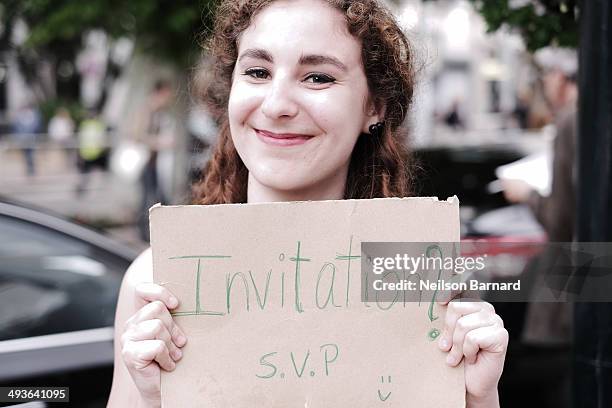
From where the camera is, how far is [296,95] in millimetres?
1643

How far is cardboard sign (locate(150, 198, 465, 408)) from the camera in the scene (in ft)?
5.16

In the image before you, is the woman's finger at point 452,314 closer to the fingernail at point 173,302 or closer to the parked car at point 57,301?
the fingernail at point 173,302

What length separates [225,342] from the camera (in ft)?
5.19

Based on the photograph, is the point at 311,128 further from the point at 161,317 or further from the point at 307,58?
the point at 161,317

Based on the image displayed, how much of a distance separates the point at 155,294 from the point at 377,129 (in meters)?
0.65

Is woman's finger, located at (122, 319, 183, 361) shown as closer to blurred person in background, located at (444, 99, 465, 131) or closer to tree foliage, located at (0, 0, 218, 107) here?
tree foliage, located at (0, 0, 218, 107)

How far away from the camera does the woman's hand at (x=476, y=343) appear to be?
149 cm

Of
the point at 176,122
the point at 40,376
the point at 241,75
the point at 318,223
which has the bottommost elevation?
the point at 40,376

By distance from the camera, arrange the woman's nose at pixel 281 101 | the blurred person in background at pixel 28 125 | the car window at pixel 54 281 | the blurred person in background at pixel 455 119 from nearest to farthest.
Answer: the woman's nose at pixel 281 101, the car window at pixel 54 281, the blurred person in background at pixel 28 125, the blurred person in background at pixel 455 119

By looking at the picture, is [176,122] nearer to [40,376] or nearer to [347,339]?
[40,376]

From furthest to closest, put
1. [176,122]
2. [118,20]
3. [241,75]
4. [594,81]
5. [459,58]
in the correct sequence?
[459,58] → [176,122] → [118,20] → [594,81] → [241,75]

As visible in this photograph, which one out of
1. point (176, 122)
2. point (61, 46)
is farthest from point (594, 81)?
point (61, 46)

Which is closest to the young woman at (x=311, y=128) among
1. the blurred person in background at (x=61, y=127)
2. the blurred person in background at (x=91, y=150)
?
the blurred person in background at (x=91, y=150)

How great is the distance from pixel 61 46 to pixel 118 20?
12.0 metres
